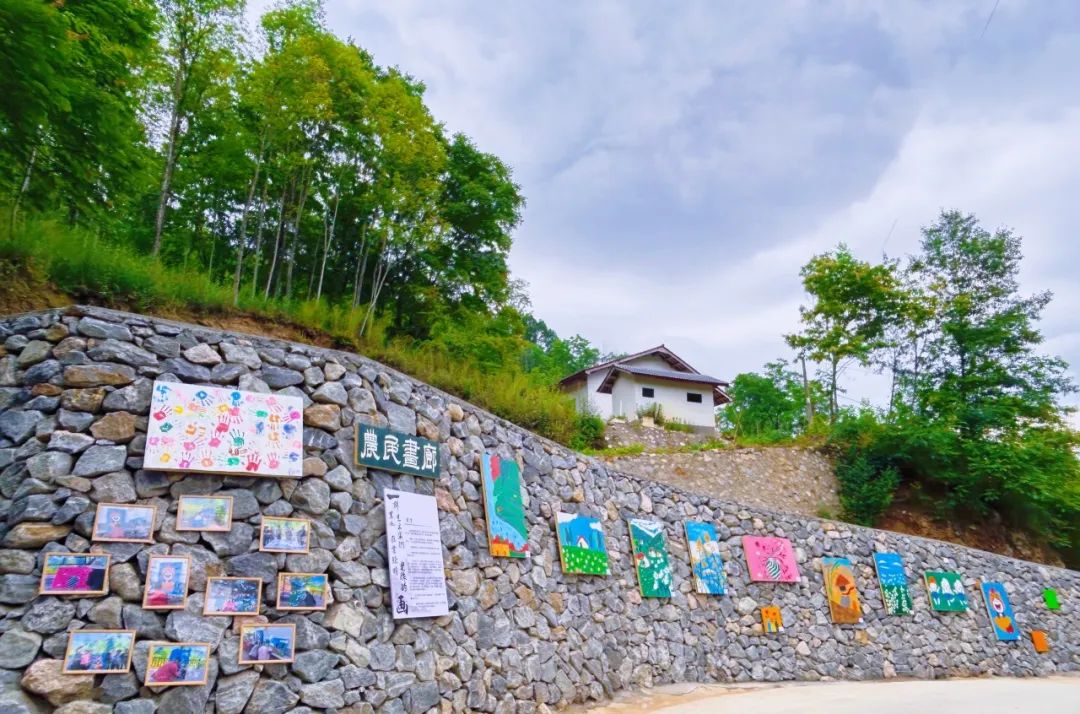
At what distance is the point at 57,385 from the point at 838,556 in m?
10.4

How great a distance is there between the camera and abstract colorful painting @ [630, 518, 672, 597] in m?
7.92

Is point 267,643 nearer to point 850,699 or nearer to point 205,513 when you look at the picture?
point 205,513

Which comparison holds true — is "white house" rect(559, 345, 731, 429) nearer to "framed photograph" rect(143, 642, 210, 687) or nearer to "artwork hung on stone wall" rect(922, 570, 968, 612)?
"artwork hung on stone wall" rect(922, 570, 968, 612)

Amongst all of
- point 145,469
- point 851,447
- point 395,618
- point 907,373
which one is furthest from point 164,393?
point 907,373

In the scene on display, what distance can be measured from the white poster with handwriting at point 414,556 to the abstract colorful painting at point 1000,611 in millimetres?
10862

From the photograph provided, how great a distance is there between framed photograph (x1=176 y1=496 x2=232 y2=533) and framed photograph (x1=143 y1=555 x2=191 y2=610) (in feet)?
0.75

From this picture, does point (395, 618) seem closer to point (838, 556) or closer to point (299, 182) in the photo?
point (838, 556)

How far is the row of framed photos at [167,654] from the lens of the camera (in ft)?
12.5

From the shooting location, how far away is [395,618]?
17.0ft

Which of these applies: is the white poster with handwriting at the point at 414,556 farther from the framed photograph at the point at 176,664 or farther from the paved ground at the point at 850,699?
the paved ground at the point at 850,699

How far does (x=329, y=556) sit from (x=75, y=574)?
1608 millimetres

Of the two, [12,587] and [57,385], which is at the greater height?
[57,385]

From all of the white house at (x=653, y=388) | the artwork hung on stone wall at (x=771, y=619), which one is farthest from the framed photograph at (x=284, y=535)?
Result: the white house at (x=653, y=388)

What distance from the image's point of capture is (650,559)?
8.12m
